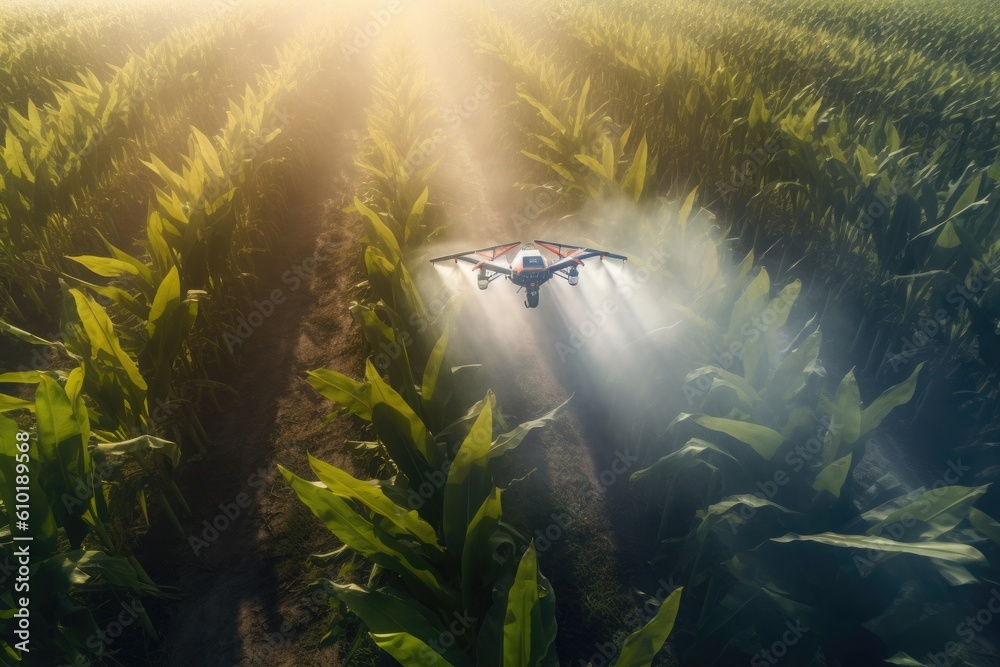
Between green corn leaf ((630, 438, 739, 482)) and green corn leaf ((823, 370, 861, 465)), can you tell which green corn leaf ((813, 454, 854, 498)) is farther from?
green corn leaf ((630, 438, 739, 482))

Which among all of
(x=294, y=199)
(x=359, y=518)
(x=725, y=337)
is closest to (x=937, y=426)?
(x=725, y=337)

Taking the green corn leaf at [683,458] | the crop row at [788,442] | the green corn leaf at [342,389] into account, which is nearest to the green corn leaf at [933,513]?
the crop row at [788,442]

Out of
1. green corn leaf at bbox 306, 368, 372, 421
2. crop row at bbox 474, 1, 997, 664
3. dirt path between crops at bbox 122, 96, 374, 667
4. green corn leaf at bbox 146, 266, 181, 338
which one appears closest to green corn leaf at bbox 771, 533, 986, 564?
crop row at bbox 474, 1, 997, 664

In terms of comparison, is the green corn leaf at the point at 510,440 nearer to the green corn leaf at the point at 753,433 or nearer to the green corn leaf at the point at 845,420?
the green corn leaf at the point at 753,433

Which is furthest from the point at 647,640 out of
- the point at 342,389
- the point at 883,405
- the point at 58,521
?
the point at 58,521

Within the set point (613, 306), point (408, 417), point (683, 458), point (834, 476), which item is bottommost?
point (834, 476)

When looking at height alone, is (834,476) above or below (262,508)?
below

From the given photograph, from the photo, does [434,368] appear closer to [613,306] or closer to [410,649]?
[410,649]
